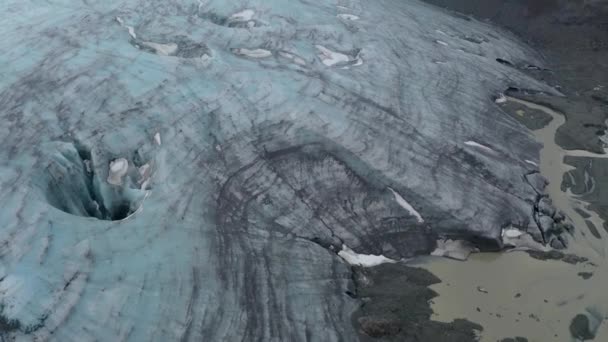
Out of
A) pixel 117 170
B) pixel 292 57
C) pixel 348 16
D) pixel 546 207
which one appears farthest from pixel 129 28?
pixel 546 207

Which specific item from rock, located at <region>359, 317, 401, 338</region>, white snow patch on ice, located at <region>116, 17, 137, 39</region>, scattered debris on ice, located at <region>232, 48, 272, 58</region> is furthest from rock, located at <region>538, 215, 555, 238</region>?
white snow patch on ice, located at <region>116, 17, 137, 39</region>

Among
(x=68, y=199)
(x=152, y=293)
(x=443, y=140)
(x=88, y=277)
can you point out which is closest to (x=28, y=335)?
(x=88, y=277)

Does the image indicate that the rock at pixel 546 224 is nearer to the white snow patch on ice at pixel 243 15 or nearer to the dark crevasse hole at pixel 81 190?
the dark crevasse hole at pixel 81 190

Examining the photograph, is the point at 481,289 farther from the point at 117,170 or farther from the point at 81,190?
the point at 81,190

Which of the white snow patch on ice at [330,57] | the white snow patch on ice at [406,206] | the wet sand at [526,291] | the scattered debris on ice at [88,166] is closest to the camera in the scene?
the wet sand at [526,291]

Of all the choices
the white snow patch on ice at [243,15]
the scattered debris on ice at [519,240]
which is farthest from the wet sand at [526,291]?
the white snow patch on ice at [243,15]

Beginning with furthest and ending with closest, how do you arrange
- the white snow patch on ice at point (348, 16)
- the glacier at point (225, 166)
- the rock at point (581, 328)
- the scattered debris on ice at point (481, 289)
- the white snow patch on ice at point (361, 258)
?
the white snow patch on ice at point (348, 16) < the white snow patch on ice at point (361, 258) < the scattered debris on ice at point (481, 289) < the rock at point (581, 328) < the glacier at point (225, 166)
